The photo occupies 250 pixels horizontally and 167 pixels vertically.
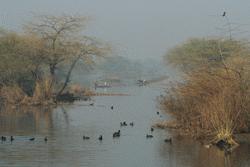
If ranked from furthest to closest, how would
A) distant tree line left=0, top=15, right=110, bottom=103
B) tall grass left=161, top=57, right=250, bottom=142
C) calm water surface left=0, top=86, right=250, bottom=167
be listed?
distant tree line left=0, top=15, right=110, bottom=103 → tall grass left=161, top=57, right=250, bottom=142 → calm water surface left=0, top=86, right=250, bottom=167

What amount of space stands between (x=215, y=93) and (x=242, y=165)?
5.83 m

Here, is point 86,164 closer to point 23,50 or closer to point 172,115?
point 172,115

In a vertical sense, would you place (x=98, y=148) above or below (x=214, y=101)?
below

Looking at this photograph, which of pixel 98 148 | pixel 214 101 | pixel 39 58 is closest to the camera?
pixel 98 148

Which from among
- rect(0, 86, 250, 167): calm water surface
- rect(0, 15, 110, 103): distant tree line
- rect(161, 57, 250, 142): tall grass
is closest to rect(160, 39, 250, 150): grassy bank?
rect(161, 57, 250, 142): tall grass

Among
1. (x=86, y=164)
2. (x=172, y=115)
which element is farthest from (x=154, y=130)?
(x=86, y=164)

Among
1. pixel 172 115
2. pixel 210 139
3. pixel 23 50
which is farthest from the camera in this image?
pixel 23 50

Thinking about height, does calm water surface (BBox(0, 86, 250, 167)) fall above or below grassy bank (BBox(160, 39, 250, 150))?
below

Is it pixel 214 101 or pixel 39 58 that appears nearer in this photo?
pixel 214 101

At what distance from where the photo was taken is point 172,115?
88.0 feet

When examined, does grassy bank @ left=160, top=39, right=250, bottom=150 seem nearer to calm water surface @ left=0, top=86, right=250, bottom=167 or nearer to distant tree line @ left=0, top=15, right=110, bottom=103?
calm water surface @ left=0, top=86, right=250, bottom=167

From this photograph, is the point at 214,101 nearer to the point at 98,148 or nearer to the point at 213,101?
the point at 213,101

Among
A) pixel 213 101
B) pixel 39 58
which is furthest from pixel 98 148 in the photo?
pixel 39 58

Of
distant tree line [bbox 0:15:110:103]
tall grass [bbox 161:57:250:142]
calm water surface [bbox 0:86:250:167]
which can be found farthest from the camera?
distant tree line [bbox 0:15:110:103]
